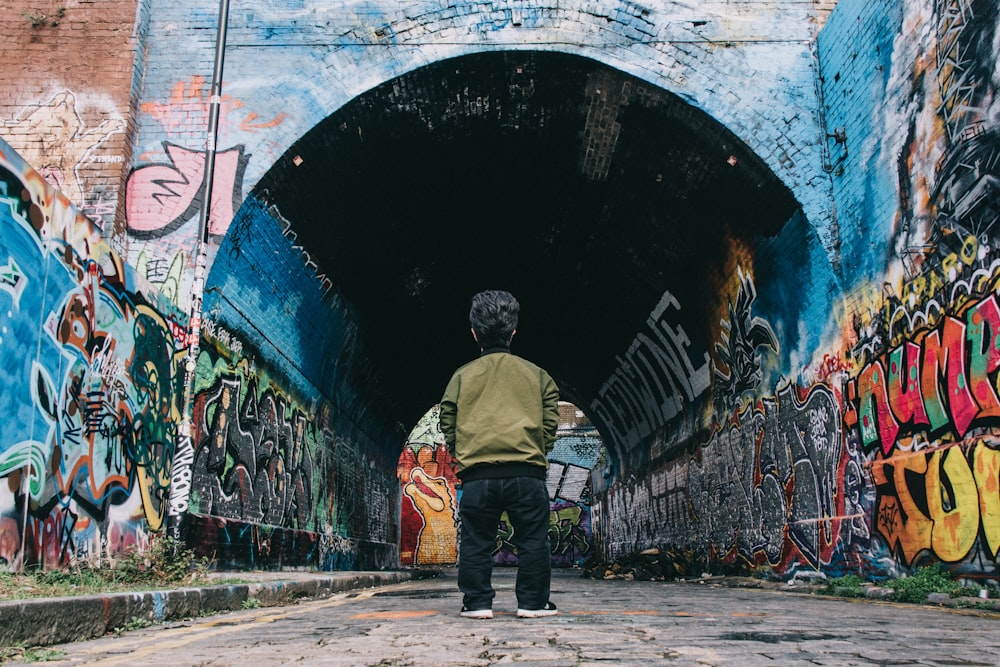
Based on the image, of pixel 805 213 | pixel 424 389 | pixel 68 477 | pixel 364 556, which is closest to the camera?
pixel 68 477

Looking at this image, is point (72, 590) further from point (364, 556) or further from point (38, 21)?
point (364, 556)

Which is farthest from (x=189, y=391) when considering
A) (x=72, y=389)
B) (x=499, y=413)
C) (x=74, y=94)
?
(x=74, y=94)

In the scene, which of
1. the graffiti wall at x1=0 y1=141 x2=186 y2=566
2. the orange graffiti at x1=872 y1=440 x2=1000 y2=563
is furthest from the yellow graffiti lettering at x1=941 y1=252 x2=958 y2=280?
the graffiti wall at x1=0 y1=141 x2=186 y2=566

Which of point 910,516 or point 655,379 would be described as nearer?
point 910,516

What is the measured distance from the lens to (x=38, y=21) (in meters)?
9.94

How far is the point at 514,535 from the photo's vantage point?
413 centimetres

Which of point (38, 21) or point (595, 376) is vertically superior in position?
point (38, 21)

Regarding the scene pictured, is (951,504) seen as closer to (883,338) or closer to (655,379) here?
(883,338)

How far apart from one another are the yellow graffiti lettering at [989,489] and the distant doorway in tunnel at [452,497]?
21.7 meters

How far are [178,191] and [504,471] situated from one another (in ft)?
23.5

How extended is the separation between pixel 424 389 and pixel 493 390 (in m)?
16.7

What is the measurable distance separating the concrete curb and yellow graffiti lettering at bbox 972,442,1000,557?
5531mm

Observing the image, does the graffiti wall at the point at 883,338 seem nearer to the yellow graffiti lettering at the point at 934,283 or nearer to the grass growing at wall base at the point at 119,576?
the yellow graffiti lettering at the point at 934,283

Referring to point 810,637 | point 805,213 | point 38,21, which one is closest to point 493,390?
point 810,637
